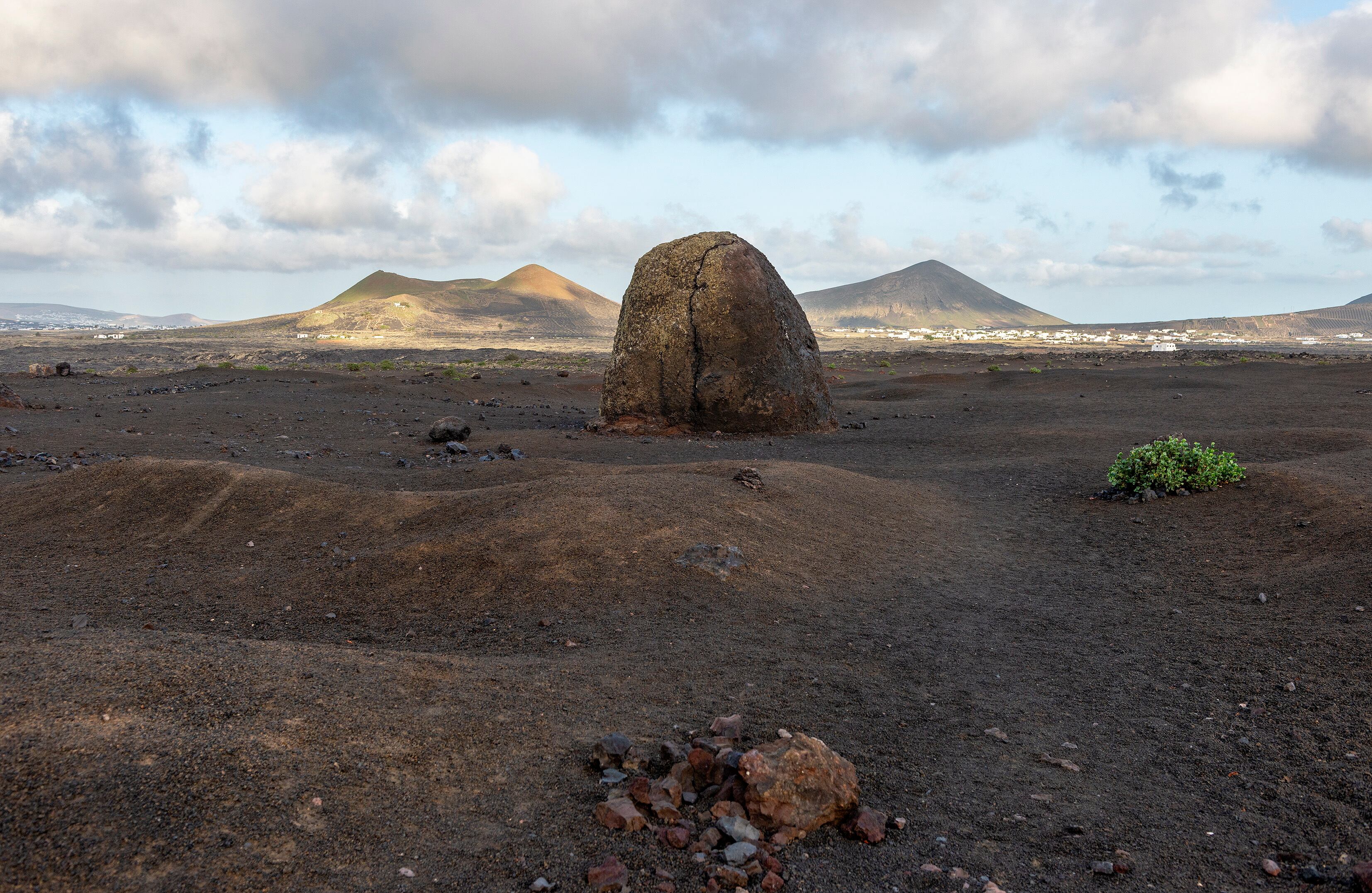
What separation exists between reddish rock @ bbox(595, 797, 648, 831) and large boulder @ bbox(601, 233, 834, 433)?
521 inches

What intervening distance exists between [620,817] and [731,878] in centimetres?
Answer: 54

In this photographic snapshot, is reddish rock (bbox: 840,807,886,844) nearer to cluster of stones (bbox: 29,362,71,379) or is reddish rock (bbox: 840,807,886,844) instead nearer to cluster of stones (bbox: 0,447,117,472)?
cluster of stones (bbox: 0,447,117,472)

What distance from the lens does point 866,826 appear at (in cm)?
350

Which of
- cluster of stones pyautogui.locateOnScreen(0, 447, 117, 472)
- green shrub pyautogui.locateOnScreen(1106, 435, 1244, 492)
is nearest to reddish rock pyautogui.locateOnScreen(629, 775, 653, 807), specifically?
green shrub pyautogui.locateOnScreen(1106, 435, 1244, 492)

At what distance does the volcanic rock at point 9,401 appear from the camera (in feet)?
59.7

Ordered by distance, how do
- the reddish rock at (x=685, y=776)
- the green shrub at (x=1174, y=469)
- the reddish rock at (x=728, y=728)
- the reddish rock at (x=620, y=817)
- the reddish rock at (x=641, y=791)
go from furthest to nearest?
1. the green shrub at (x=1174, y=469)
2. the reddish rock at (x=728, y=728)
3. the reddish rock at (x=685, y=776)
4. the reddish rock at (x=641, y=791)
5. the reddish rock at (x=620, y=817)

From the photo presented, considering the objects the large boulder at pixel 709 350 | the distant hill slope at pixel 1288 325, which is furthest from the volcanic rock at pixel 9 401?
the distant hill slope at pixel 1288 325

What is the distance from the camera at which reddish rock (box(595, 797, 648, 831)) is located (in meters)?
3.43

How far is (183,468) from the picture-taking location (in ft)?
31.8

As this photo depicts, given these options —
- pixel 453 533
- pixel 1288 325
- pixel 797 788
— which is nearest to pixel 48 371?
pixel 453 533

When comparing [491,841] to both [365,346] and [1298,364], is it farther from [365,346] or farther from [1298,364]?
[365,346]

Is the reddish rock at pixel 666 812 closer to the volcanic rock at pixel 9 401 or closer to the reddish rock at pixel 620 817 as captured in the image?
the reddish rock at pixel 620 817

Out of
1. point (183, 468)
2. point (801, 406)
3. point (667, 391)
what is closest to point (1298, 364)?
point (801, 406)

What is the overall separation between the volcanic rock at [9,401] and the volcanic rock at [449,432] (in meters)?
10.6
